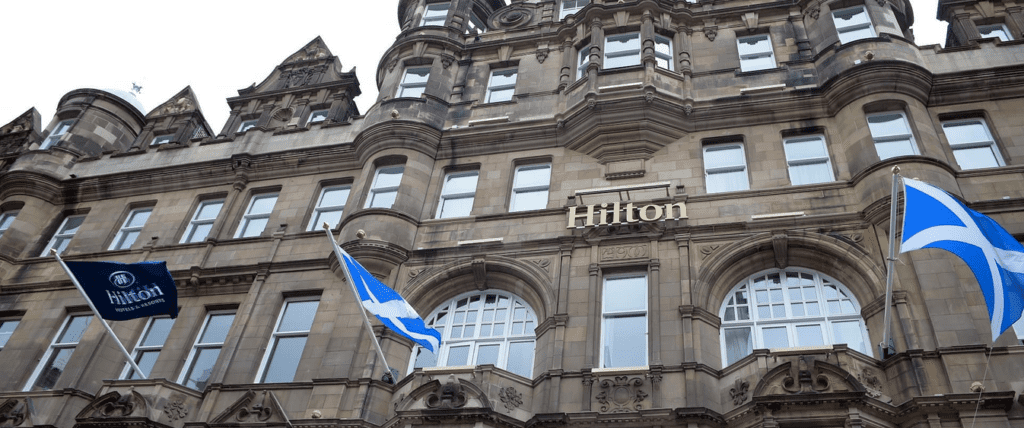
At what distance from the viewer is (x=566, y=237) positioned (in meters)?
18.8

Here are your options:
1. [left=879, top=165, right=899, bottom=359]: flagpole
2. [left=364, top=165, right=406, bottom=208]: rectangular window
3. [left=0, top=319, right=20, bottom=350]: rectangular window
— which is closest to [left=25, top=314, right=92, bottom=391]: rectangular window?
[left=0, top=319, right=20, bottom=350]: rectangular window

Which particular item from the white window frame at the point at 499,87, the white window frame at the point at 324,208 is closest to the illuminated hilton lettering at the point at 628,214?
the white window frame at the point at 499,87

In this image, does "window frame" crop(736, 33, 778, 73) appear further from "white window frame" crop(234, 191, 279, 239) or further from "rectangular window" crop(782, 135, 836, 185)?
"white window frame" crop(234, 191, 279, 239)

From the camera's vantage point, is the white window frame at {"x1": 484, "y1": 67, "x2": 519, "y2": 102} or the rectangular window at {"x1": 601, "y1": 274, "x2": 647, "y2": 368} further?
the white window frame at {"x1": 484, "y1": 67, "x2": 519, "y2": 102}

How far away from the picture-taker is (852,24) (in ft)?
74.0

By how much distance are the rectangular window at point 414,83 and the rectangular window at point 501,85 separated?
2.04m

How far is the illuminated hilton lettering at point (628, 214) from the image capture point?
60.6 ft

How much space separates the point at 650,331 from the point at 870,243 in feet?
16.5

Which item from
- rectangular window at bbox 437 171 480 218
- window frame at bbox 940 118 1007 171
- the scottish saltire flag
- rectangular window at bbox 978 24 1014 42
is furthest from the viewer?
rectangular window at bbox 978 24 1014 42

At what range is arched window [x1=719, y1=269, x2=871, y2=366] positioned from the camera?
16125 mm

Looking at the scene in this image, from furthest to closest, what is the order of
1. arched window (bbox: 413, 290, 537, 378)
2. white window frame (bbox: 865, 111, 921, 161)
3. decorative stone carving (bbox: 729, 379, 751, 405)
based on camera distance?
white window frame (bbox: 865, 111, 921, 161), arched window (bbox: 413, 290, 537, 378), decorative stone carving (bbox: 729, 379, 751, 405)

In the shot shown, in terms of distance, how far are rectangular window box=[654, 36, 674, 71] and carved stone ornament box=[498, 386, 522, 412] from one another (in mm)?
11356

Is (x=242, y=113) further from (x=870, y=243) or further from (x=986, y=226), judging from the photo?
(x=986, y=226)

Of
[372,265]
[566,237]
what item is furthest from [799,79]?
[372,265]
